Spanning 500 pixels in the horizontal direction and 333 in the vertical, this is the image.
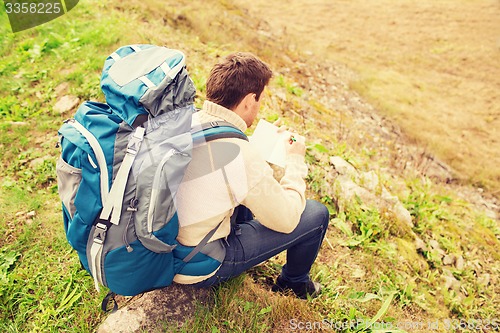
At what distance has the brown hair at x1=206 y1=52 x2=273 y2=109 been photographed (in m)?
2.28

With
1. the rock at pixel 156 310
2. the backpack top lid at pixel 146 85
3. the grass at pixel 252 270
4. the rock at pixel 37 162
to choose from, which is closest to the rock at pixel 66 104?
the grass at pixel 252 270

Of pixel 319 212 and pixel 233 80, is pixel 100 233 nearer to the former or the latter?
pixel 233 80

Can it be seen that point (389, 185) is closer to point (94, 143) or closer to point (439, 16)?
point (94, 143)

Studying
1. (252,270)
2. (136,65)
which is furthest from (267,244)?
(136,65)

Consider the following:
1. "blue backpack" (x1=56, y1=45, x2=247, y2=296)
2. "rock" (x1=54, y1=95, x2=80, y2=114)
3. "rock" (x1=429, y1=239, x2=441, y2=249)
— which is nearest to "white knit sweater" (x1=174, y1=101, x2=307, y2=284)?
"blue backpack" (x1=56, y1=45, x2=247, y2=296)

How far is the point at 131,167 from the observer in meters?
1.93

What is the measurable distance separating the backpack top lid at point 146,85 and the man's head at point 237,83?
194 millimetres

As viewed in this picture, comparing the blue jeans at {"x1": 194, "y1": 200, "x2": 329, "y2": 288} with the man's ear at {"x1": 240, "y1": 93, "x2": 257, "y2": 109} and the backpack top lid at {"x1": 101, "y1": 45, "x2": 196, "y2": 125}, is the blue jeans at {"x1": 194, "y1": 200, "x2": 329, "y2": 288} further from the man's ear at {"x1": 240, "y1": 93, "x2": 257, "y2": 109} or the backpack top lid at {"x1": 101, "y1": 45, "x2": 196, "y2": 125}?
the backpack top lid at {"x1": 101, "y1": 45, "x2": 196, "y2": 125}

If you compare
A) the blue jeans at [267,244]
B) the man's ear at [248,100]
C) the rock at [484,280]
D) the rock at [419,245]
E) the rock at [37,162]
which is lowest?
the rock at [484,280]

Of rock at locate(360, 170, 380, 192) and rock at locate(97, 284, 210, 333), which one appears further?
rock at locate(360, 170, 380, 192)

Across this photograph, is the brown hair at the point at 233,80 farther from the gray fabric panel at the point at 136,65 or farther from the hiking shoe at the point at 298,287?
the hiking shoe at the point at 298,287

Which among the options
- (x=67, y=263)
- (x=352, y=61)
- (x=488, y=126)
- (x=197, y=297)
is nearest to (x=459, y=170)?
(x=488, y=126)

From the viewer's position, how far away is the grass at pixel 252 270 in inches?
110

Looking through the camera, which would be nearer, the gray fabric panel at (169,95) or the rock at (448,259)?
the gray fabric panel at (169,95)
